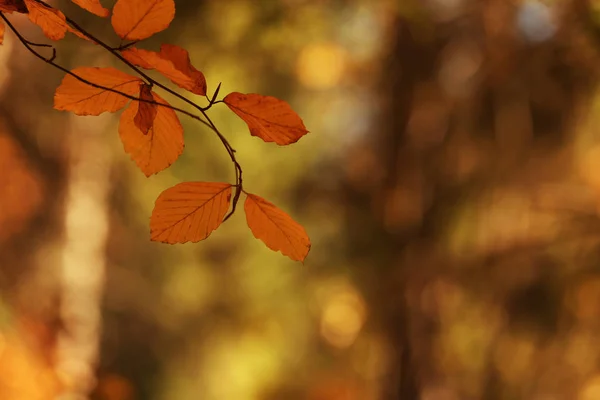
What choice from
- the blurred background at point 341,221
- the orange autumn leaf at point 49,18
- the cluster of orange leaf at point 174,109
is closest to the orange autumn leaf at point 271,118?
the cluster of orange leaf at point 174,109

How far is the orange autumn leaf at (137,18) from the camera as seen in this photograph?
330 millimetres

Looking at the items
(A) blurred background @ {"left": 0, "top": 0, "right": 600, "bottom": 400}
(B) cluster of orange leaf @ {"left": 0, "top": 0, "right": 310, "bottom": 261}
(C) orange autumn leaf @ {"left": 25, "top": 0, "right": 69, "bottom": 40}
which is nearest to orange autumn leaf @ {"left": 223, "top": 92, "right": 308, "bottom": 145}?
(B) cluster of orange leaf @ {"left": 0, "top": 0, "right": 310, "bottom": 261}

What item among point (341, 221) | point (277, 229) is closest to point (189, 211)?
point (277, 229)

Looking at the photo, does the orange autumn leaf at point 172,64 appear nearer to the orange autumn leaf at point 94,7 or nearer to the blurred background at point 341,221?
the orange autumn leaf at point 94,7

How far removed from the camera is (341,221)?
2.23 metres

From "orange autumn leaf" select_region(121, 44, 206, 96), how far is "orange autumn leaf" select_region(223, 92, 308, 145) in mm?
25

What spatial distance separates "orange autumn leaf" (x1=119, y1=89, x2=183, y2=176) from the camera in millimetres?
362

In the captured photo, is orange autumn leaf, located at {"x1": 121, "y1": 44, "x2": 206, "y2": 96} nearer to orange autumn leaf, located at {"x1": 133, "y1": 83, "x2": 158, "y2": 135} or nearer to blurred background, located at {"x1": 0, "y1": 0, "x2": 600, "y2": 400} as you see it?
orange autumn leaf, located at {"x1": 133, "y1": 83, "x2": 158, "y2": 135}

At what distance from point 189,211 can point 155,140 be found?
62 millimetres

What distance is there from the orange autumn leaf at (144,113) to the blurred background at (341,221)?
112 cm

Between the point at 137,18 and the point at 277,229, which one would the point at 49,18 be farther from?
the point at 277,229

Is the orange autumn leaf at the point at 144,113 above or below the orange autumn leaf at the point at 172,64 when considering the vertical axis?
below

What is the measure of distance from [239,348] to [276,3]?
1.55 meters

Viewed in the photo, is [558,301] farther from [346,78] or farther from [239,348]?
[239,348]
